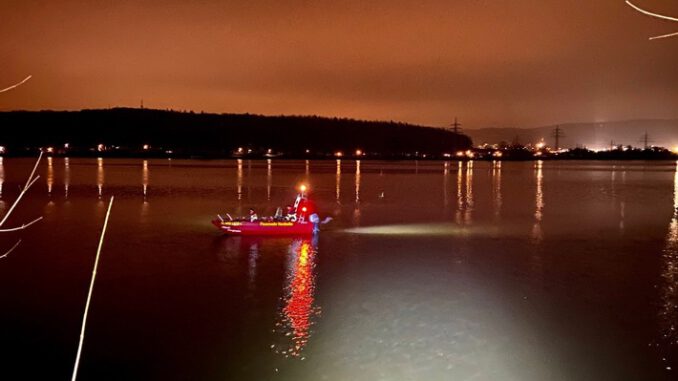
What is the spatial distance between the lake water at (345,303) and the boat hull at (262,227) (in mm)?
514

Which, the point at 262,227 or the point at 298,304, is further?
the point at 262,227

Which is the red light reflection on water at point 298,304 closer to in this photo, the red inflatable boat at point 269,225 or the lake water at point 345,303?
the lake water at point 345,303

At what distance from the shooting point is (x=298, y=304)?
17.5 m

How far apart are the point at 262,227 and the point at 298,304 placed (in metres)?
12.1

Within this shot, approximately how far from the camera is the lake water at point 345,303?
510 inches

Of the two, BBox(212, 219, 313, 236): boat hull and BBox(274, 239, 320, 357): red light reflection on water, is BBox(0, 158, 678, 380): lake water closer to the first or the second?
BBox(274, 239, 320, 357): red light reflection on water

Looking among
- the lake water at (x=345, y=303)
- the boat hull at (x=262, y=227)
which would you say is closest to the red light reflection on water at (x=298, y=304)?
the lake water at (x=345, y=303)

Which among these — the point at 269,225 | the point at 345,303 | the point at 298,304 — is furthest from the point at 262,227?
the point at 345,303

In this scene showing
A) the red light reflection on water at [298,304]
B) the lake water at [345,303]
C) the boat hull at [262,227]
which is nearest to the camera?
the lake water at [345,303]

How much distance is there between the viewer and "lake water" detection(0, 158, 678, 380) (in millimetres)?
12961

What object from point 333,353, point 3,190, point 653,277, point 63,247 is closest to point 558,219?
point 653,277

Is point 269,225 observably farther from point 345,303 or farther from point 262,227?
point 345,303

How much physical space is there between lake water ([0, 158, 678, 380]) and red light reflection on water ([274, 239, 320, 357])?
3.2 inches

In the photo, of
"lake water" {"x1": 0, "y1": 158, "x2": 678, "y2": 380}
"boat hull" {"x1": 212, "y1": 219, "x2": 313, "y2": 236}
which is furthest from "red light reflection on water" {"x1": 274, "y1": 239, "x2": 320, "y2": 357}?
"boat hull" {"x1": 212, "y1": 219, "x2": 313, "y2": 236}
